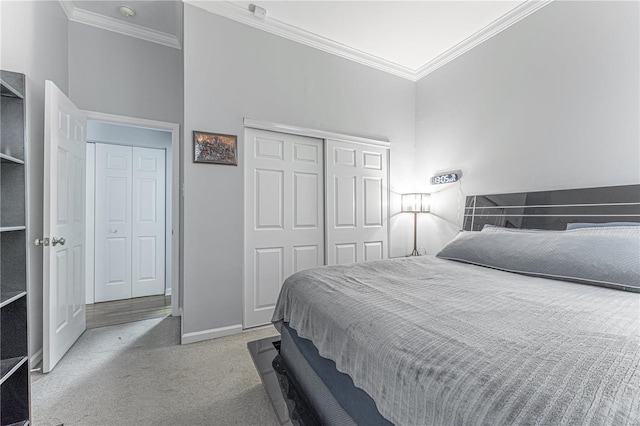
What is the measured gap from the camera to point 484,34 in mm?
2811

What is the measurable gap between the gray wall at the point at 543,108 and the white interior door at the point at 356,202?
667 millimetres

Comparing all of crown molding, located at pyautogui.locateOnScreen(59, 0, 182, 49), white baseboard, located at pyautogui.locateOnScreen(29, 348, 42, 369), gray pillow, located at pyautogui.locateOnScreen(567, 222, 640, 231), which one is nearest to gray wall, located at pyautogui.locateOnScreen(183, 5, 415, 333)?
crown molding, located at pyautogui.locateOnScreen(59, 0, 182, 49)

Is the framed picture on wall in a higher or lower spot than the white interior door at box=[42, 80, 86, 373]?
higher

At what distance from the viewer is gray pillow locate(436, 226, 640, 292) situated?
1.40 metres

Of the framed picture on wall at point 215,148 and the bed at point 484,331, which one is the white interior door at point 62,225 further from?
the bed at point 484,331

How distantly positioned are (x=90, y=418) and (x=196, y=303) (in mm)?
980

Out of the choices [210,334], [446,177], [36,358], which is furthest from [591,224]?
Answer: [36,358]

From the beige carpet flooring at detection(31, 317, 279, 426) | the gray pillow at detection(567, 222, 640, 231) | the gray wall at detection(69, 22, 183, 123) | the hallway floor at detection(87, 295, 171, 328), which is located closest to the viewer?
the beige carpet flooring at detection(31, 317, 279, 426)

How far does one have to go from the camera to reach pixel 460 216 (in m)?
3.06

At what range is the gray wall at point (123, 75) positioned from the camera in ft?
8.61

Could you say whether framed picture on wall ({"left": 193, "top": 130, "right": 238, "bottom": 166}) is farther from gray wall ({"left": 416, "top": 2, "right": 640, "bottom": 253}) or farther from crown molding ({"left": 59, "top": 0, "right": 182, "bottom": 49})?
gray wall ({"left": 416, "top": 2, "right": 640, "bottom": 253})

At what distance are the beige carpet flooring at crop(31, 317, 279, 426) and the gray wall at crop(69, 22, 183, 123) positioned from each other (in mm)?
2263

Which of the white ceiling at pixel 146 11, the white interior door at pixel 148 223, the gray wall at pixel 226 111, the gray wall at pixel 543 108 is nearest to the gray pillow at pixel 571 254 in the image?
the gray wall at pixel 543 108

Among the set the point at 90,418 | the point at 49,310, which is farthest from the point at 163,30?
the point at 90,418
